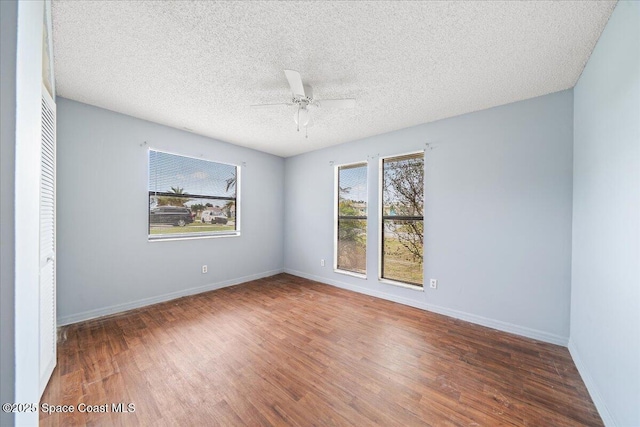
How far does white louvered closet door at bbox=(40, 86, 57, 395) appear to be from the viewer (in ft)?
5.32

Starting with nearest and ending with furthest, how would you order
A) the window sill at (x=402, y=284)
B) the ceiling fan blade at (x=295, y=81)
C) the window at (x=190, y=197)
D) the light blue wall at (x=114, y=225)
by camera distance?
A: the ceiling fan blade at (x=295, y=81) < the light blue wall at (x=114, y=225) < the window sill at (x=402, y=284) < the window at (x=190, y=197)

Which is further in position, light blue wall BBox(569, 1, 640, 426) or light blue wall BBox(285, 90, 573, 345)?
light blue wall BBox(285, 90, 573, 345)

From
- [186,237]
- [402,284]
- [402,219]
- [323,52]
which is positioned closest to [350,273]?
[402,284]

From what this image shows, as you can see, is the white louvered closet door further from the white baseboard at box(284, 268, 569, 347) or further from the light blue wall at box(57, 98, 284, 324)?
the white baseboard at box(284, 268, 569, 347)

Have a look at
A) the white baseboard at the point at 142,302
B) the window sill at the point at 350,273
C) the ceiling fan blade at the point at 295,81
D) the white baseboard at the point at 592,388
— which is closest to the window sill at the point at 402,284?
the window sill at the point at 350,273

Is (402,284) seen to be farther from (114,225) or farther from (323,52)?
(114,225)

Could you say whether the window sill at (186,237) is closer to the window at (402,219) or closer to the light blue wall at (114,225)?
the light blue wall at (114,225)

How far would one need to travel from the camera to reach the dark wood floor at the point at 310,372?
1.53m

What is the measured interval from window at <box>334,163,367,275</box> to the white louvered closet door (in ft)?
11.2

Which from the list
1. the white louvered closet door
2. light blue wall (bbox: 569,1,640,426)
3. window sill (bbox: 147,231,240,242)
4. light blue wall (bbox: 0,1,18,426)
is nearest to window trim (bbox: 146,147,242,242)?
window sill (bbox: 147,231,240,242)

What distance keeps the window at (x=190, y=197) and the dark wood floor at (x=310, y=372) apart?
127cm

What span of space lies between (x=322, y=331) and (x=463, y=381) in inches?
52.8

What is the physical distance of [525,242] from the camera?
99.3 inches

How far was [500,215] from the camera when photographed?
267 centimetres
